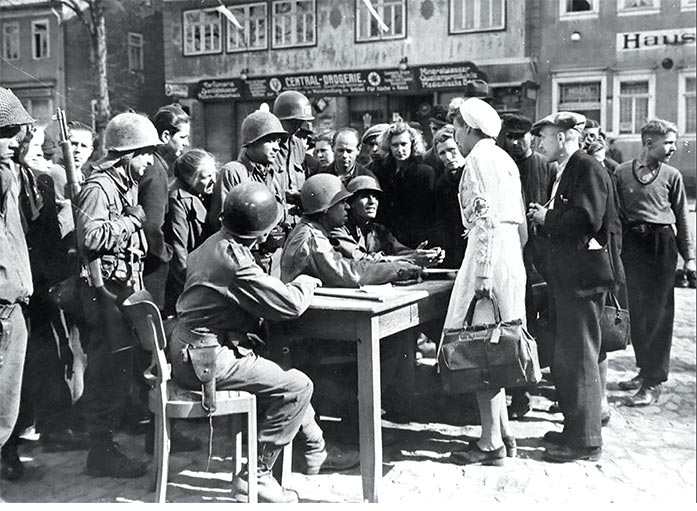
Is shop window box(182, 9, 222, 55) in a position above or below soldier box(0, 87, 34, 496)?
above

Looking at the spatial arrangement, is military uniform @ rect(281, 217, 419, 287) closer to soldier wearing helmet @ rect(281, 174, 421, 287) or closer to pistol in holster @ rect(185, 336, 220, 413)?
soldier wearing helmet @ rect(281, 174, 421, 287)

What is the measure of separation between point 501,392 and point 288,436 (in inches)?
56.1

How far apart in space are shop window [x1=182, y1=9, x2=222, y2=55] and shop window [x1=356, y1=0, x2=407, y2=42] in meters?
1.43

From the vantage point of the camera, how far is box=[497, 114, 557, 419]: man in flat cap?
528cm

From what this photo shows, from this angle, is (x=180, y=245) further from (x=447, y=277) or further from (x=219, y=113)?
(x=219, y=113)

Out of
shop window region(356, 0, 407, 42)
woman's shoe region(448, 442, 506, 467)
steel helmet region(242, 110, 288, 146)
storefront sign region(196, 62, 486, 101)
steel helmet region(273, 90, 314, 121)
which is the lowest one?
woman's shoe region(448, 442, 506, 467)

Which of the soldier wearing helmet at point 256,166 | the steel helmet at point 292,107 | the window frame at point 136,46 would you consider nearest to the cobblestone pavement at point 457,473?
the soldier wearing helmet at point 256,166

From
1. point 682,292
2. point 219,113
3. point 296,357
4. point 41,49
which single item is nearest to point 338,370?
point 296,357

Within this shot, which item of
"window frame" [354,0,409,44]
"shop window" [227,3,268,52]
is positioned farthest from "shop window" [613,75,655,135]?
"shop window" [227,3,268,52]

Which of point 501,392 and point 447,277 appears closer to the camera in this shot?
point 501,392

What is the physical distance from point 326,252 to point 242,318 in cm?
75

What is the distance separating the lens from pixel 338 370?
15.8 feet

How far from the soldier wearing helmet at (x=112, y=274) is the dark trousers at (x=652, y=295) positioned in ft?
12.1

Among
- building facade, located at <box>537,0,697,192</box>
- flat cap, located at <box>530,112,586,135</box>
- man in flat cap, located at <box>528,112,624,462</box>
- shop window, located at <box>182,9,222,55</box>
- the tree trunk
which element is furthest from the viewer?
the tree trunk
